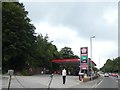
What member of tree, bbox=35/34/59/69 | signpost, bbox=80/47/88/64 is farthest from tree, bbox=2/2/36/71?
tree, bbox=35/34/59/69

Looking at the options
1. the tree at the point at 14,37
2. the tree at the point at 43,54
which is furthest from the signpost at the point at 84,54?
the tree at the point at 43,54

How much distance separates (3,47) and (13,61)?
690cm

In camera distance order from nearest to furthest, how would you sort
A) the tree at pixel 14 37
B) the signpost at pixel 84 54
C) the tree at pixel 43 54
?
the signpost at pixel 84 54
the tree at pixel 14 37
the tree at pixel 43 54

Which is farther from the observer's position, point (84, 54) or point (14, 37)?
point (14, 37)

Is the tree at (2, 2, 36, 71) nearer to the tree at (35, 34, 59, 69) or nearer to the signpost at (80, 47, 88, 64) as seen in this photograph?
the signpost at (80, 47, 88, 64)

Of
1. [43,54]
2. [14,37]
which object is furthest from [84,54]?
[43,54]

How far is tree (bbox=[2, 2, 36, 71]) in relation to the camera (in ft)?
204

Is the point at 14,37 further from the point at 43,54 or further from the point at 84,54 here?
the point at 43,54

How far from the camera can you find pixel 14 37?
6278 cm

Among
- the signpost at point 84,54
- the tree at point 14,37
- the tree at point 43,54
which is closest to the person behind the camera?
the signpost at point 84,54

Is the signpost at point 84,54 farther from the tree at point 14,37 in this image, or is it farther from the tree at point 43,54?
the tree at point 43,54

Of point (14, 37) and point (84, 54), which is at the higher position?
point (14, 37)

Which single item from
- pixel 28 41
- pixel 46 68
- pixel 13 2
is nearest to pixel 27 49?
pixel 28 41

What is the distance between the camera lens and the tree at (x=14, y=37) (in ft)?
204
